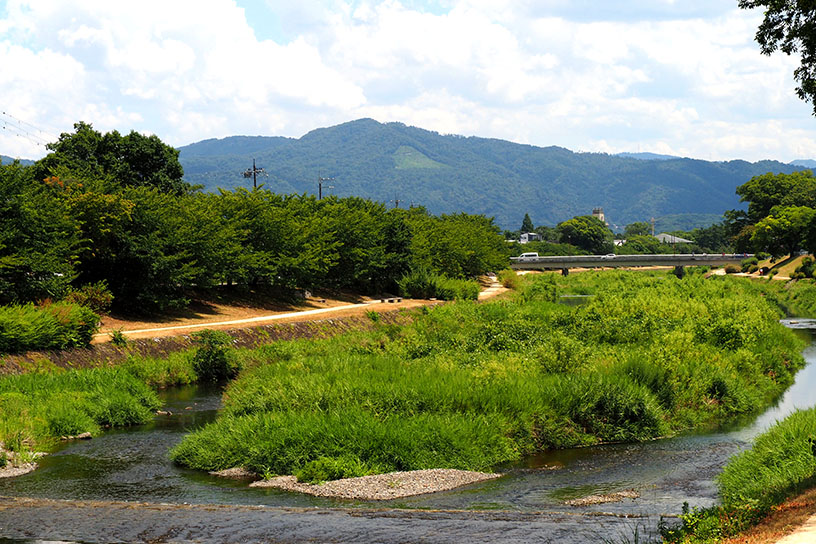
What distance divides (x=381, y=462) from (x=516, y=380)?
7.86 meters

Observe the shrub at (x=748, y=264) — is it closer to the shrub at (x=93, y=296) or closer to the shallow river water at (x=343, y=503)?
the shrub at (x=93, y=296)

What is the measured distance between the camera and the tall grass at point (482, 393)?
21.7 m

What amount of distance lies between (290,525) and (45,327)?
915 inches

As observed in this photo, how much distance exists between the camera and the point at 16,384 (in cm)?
2972

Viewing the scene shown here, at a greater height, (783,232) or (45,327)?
(783,232)

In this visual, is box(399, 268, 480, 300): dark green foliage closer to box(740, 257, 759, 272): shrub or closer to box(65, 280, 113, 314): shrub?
box(65, 280, 113, 314): shrub

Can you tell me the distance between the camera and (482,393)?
25531mm

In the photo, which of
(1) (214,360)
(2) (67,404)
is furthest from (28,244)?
(2) (67,404)

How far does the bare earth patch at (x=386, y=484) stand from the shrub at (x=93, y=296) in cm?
2527

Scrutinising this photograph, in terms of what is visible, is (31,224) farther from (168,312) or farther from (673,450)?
(673,450)

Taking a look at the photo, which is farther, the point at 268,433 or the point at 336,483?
the point at 268,433

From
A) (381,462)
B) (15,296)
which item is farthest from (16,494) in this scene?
(15,296)

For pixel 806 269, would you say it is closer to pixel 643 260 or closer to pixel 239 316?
pixel 643 260

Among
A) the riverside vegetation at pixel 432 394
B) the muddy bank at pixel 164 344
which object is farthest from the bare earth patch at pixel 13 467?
the muddy bank at pixel 164 344
